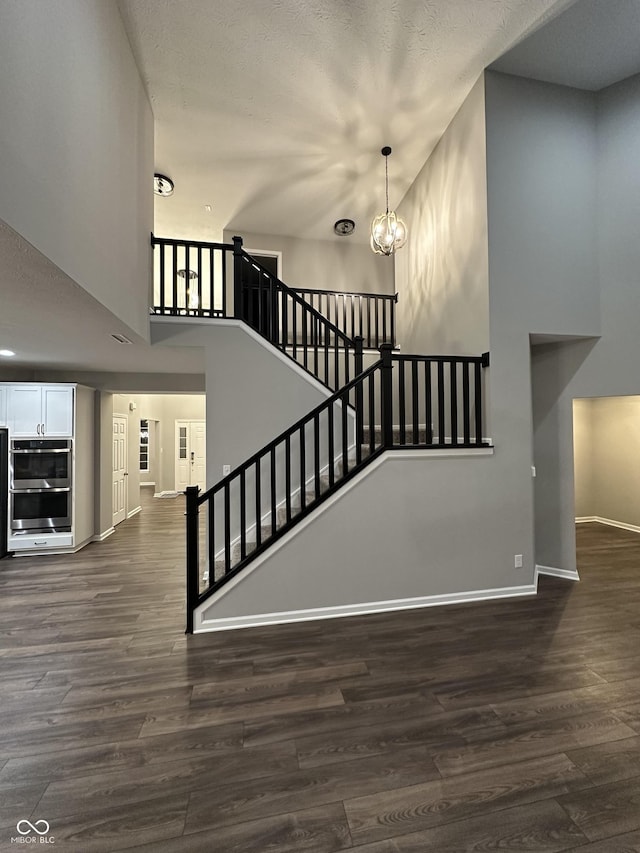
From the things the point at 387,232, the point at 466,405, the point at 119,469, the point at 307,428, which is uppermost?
the point at 387,232

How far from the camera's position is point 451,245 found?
436 cm

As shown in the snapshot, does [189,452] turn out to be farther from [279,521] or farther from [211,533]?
[211,533]

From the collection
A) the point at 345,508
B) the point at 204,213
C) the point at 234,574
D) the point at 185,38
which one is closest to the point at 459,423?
the point at 345,508

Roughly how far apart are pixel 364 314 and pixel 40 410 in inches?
198

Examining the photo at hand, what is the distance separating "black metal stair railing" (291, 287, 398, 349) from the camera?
19.5 ft

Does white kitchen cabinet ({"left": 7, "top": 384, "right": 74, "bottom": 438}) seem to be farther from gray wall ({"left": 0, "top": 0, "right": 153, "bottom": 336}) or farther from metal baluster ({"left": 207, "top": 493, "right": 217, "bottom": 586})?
metal baluster ({"left": 207, "top": 493, "right": 217, "bottom": 586})

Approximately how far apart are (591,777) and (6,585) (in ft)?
17.1

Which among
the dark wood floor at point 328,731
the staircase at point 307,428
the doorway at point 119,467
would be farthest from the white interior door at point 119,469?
the dark wood floor at point 328,731

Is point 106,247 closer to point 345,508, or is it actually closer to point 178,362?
point 178,362

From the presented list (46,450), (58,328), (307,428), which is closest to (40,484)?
(46,450)

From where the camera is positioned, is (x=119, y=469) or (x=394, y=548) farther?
(x=119, y=469)

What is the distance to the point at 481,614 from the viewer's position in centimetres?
331

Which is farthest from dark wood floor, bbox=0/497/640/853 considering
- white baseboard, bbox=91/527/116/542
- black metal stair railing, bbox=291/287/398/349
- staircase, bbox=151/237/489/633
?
black metal stair railing, bbox=291/287/398/349

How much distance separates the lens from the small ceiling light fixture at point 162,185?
5.06 m
